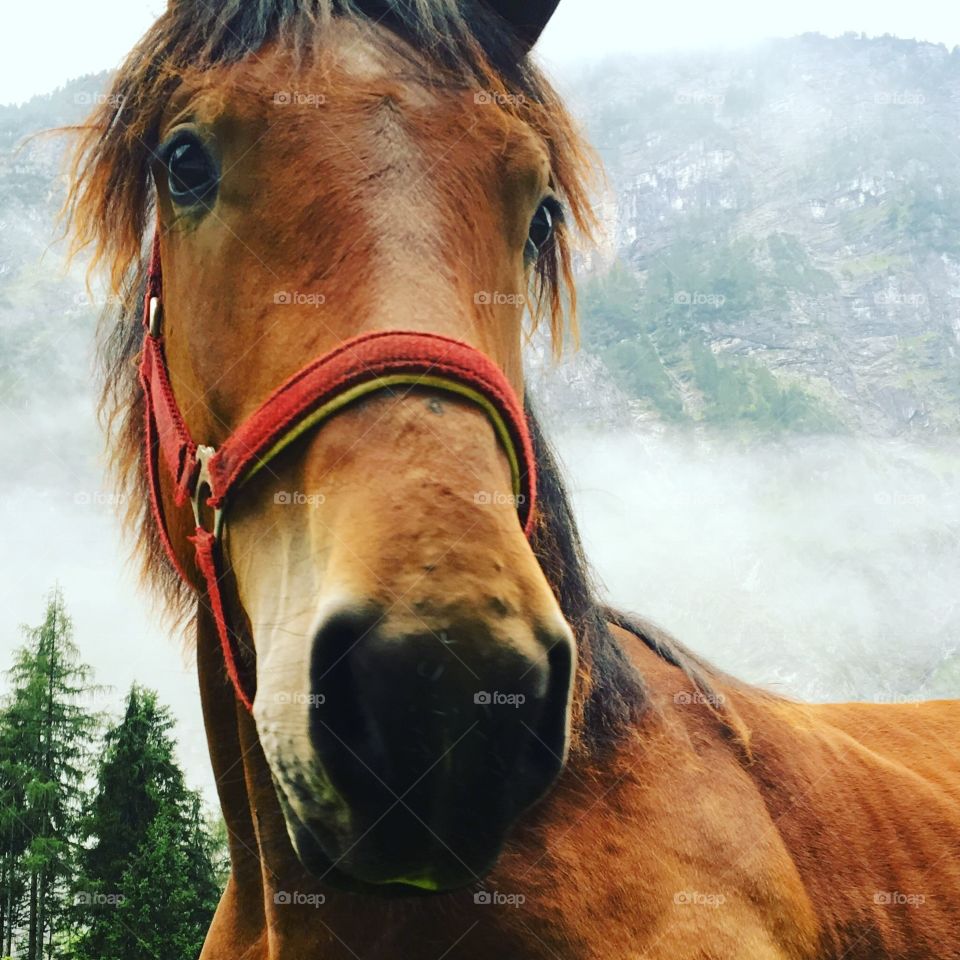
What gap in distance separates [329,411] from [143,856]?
20770 mm

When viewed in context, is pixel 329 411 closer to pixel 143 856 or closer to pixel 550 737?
pixel 550 737

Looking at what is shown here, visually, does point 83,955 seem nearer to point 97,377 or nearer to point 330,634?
point 97,377

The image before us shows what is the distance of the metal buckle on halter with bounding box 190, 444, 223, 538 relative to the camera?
2141 millimetres

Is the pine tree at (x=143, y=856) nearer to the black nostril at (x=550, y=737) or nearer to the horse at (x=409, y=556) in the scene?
the horse at (x=409, y=556)

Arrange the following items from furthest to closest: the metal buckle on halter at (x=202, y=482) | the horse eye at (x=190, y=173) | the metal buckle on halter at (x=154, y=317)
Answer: the metal buckle on halter at (x=154, y=317) → the horse eye at (x=190, y=173) → the metal buckle on halter at (x=202, y=482)

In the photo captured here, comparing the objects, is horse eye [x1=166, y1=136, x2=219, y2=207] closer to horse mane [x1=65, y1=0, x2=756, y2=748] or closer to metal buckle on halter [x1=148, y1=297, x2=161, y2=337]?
horse mane [x1=65, y1=0, x2=756, y2=748]

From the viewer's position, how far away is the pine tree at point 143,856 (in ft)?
60.1

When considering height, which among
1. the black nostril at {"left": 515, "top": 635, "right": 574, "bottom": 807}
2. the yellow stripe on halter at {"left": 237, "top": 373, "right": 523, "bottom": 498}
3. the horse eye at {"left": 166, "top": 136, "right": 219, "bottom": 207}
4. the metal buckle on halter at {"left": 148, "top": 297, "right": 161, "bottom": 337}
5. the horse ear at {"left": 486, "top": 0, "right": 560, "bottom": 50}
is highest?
the horse ear at {"left": 486, "top": 0, "right": 560, "bottom": 50}

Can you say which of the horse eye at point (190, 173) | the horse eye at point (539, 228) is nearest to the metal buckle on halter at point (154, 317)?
the horse eye at point (190, 173)

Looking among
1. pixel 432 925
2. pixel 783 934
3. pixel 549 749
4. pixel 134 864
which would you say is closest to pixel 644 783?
pixel 783 934

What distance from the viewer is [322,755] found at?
1523mm

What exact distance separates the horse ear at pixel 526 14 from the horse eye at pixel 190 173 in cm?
117

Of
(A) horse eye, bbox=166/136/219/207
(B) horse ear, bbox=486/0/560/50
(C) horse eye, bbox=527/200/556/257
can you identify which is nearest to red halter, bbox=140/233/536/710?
(A) horse eye, bbox=166/136/219/207

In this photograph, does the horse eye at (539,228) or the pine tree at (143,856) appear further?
the pine tree at (143,856)
